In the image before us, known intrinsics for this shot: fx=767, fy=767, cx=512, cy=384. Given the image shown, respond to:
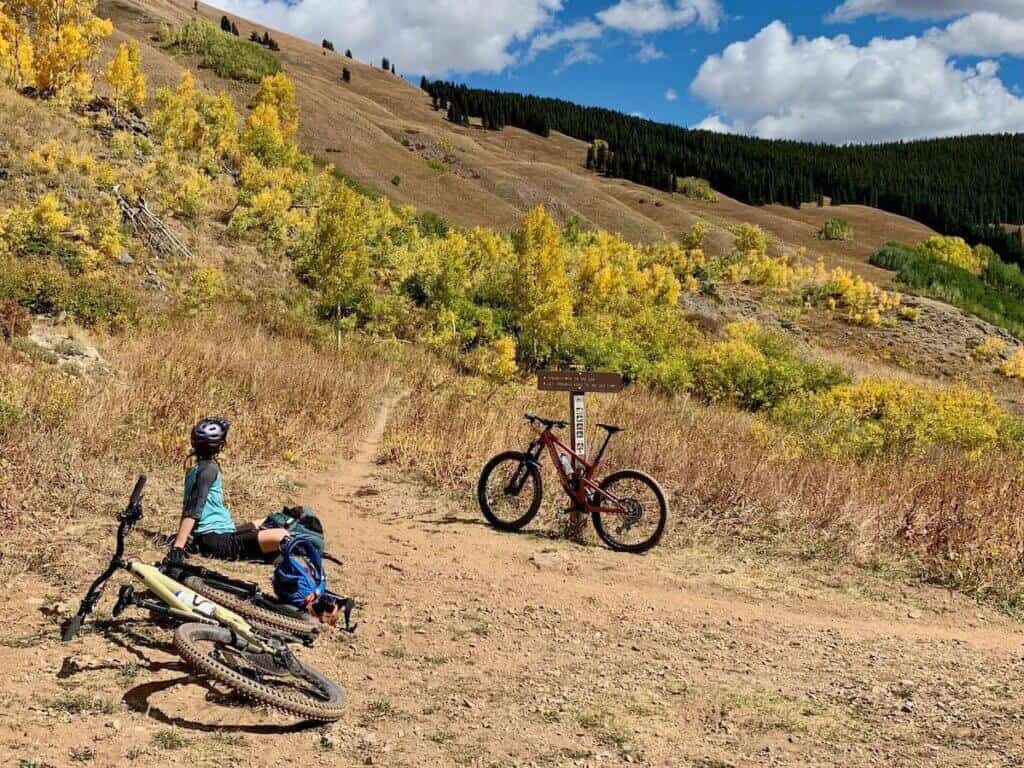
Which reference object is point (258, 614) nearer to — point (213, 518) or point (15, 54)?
point (213, 518)

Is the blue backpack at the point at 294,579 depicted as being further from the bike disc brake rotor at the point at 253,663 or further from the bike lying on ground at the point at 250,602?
the bike disc brake rotor at the point at 253,663

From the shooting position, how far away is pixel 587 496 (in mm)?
6883

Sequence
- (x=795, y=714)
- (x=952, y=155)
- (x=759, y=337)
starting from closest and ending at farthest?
(x=795, y=714), (x=759, y=337), (x=952, y=155)

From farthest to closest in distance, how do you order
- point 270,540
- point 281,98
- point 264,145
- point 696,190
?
point 696,190, point 281,98, point 264,145, point 270,540

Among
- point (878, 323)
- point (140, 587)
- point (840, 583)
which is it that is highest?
point (878, 323)

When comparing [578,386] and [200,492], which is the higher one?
[578,386]

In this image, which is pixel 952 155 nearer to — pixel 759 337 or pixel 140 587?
pixel 759 337

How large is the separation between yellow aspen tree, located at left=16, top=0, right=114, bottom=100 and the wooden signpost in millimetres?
23057

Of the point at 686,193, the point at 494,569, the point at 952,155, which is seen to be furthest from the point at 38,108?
the point at 952,155

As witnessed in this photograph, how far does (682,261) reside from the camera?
95.1ft

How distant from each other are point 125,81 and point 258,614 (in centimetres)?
2599

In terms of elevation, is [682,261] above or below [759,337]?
above

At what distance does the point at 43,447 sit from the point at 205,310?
9886 mm

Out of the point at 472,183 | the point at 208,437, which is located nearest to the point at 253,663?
the point at 208,437
